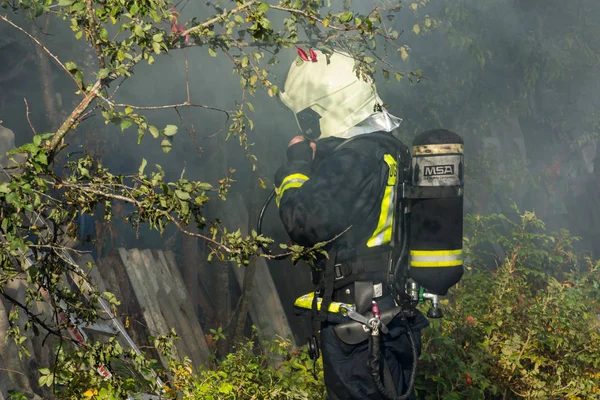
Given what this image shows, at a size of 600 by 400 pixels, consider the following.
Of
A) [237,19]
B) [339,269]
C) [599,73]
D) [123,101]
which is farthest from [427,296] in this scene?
[599,73]

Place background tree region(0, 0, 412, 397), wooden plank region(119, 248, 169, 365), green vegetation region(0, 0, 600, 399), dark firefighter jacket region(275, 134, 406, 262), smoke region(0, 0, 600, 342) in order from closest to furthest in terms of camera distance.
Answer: background tree region(0, 0, 412, 397) < green vegetation region(0, 0, 600, 399) < dark firefighter jacket region(275, 134, 406, 262) < wooden plank region(119, 248, 169, 365) < smoke region(0, 0, 600, 342)

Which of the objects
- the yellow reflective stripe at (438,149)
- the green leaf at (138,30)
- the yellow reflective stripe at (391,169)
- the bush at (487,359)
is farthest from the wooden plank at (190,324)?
the green leaf at (138,30)

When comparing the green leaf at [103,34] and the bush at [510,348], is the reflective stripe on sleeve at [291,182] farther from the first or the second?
the bush at [510,348]

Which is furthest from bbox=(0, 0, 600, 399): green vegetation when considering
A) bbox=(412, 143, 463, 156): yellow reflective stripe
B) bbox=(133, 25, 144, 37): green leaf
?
bbox=(412, 143, 463, 156): yellow reflective stripe

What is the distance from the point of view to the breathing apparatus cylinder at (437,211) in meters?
3.51

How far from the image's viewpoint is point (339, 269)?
11.6 ft

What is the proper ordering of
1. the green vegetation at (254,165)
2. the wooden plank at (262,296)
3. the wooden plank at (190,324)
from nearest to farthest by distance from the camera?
the green vegetation at (254,165) → the wooden plank at (190,324) → the wooden plank at (262,296)

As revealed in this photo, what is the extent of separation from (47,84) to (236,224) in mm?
1767

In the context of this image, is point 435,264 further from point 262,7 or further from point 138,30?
point 138,30

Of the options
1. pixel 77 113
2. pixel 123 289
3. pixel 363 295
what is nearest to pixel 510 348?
pixel 363 295

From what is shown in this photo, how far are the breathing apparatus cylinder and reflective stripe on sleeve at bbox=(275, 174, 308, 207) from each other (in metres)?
0.53

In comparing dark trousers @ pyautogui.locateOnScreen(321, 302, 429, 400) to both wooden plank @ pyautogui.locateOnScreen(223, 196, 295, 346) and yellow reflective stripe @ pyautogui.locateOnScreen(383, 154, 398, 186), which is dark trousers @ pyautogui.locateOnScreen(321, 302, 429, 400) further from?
wooden plank @ pyautogui.locateOnScreen(223, 196, 295, 346)

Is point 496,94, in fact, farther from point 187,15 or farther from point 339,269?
point 339,269

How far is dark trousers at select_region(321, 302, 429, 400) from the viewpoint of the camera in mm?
3486
